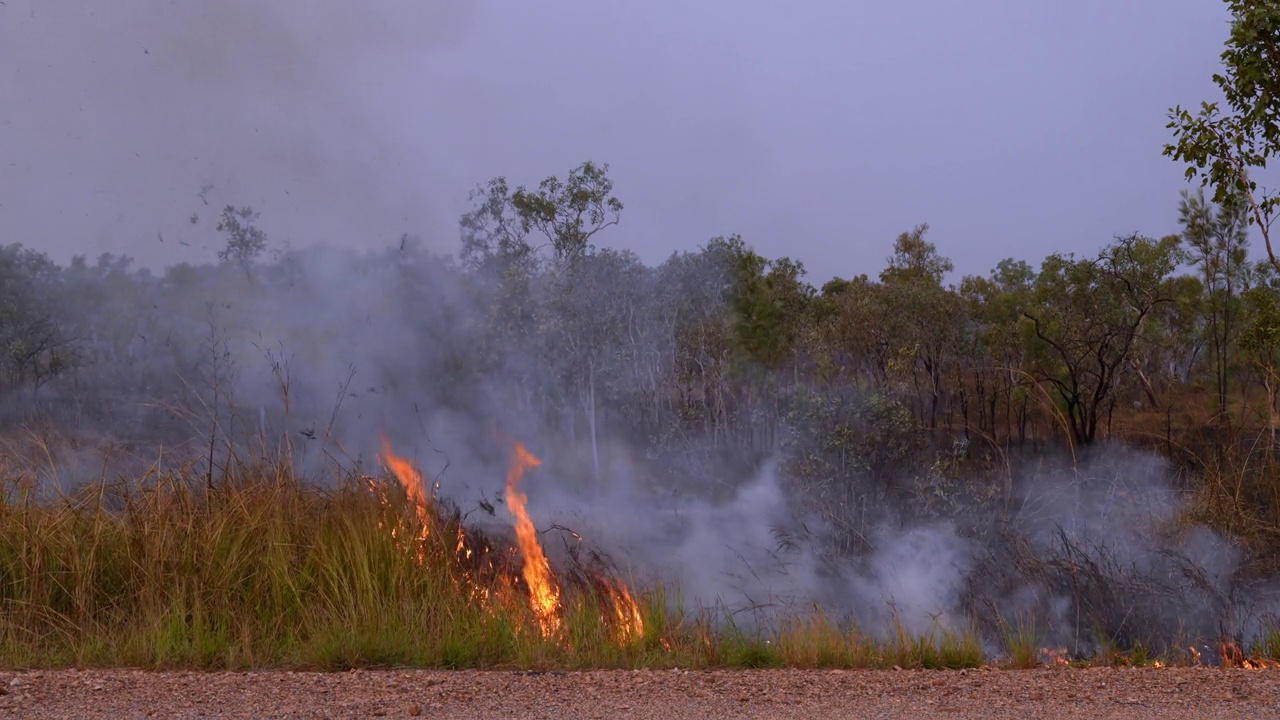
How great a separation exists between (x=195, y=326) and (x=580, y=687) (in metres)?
8.12

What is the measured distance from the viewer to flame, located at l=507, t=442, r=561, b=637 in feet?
17.9

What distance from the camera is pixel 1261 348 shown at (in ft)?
33.5

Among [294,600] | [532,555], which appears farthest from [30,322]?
[294,600]

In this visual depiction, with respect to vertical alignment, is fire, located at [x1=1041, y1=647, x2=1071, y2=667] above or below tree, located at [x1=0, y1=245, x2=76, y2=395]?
below

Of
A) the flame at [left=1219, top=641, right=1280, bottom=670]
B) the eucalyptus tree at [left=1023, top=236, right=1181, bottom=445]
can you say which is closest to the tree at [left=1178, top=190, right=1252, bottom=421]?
the eucalyptus tree at [left=1023, top=236, right=1181, bottom=445]

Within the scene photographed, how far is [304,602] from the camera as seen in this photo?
5.38 metres

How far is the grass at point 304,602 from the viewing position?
4.78 meters

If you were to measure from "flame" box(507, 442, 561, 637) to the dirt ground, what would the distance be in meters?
0.91

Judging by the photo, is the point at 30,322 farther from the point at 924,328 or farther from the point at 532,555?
the point at 924,328

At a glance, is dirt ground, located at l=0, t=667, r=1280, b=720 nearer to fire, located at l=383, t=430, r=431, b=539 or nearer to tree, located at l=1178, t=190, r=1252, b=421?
fire, located at l=383, t=430, r=431, b=539

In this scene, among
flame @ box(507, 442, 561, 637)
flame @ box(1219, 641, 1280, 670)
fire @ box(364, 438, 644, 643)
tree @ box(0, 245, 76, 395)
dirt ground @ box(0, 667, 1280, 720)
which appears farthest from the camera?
tree @ box(0, 245, 76, 395)

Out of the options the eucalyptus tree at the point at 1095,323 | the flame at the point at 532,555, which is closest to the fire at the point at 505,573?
the flame at the point at 532,555

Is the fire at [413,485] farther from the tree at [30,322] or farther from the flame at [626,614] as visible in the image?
the tree at [30,322]

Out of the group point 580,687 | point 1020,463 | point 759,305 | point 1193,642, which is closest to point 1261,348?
point 1020,463
